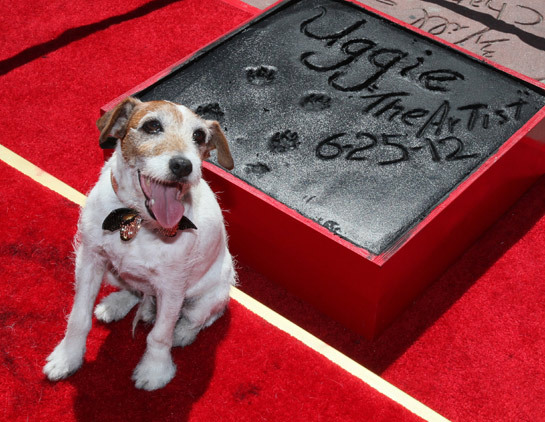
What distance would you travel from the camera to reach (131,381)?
3.35 m

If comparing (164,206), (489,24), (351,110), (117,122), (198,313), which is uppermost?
(117,122)

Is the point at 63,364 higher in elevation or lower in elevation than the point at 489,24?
lower

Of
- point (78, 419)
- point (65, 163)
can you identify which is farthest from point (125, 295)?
point (65, 163)

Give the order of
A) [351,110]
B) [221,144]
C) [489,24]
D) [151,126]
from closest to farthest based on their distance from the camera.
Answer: [151,126], [221,144], [351,110], [489,24]

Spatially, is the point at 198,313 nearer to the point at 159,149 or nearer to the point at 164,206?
the point at 164,206

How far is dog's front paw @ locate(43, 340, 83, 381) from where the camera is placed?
3.28 metres

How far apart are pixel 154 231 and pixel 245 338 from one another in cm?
94

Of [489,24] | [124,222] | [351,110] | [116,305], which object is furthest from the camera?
[489,24]

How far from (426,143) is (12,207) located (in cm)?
231

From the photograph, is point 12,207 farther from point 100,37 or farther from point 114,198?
point 100,37

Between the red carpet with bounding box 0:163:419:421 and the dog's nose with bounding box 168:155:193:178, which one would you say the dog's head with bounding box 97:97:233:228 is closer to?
the dog's nose with bounding box 168:155:193:178

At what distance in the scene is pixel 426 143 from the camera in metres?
4.07

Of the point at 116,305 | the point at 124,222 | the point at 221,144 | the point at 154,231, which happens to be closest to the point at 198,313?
the point at 116,305

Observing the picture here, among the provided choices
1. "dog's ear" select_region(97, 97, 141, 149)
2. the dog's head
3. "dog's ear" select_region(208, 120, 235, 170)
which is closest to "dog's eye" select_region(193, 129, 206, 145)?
the dog's head
